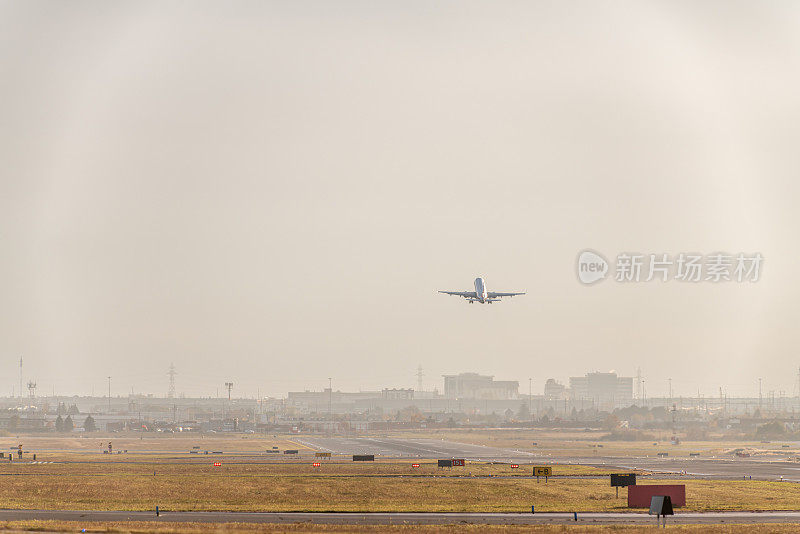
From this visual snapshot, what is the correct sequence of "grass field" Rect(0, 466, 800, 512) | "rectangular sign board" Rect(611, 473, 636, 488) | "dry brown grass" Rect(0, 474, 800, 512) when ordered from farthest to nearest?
"rectangular sign board" Rect(611, 473, 636, 488) → "grass field" Rect(0, 466, 800, 512) → "dry brown grass" Rect(0, 474, 800, 512)

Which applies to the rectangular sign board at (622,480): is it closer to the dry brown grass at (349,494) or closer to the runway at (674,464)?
the dry brown grass at (349,494)

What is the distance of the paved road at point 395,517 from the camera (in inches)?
3095

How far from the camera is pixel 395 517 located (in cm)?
8238

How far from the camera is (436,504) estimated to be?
94.1 metres

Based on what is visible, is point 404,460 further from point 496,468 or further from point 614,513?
point 614,513

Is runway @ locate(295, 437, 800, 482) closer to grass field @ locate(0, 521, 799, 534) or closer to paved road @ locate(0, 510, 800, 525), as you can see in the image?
paved road @ locate(0, 510, 800, 525)

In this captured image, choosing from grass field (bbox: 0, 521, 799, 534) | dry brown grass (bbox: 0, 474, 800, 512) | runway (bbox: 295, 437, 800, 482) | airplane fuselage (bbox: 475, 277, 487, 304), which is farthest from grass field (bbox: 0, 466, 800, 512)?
airplane fuselage (bbox: 475, 277, 487, 304)

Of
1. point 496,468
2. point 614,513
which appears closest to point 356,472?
point 496,468

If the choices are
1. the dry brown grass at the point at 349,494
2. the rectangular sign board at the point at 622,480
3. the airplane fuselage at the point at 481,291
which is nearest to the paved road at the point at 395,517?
the dry brown grass at the point at 349,494

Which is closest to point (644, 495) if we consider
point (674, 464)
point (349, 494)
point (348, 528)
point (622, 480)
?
point (622, 480)

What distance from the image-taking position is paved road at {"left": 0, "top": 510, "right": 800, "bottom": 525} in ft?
258

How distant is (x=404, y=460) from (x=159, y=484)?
63126mm

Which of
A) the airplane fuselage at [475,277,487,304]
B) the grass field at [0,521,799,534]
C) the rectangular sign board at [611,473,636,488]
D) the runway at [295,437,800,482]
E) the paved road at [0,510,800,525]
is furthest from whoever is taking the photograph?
the airplane fuselage at [475,277,487,304]

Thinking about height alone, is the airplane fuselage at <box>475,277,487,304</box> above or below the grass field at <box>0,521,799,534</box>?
above
